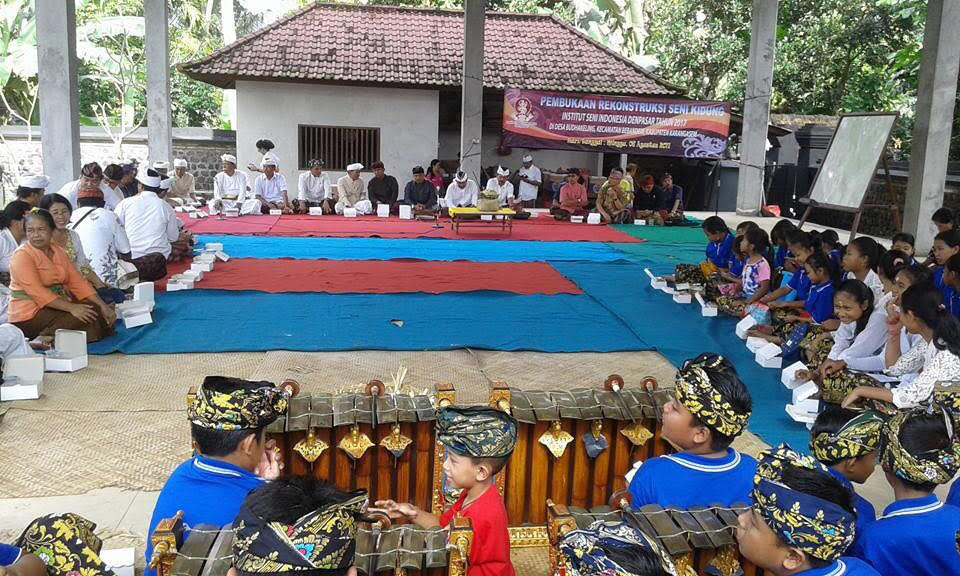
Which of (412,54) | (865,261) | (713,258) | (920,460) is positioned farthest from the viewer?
(412,54)

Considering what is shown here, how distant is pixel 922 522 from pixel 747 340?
3817 mm

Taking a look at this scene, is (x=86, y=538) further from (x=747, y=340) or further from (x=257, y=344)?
(x=747, y=340)

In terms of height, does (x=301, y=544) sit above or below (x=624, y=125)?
below

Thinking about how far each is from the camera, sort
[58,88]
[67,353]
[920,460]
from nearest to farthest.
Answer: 1. [920,460]
2. [67,353]
3. [58,88]

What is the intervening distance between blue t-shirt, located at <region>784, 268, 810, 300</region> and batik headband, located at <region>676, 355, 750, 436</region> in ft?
12.1

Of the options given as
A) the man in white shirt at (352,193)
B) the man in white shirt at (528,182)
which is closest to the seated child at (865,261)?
the man in white shirt at (352,193)

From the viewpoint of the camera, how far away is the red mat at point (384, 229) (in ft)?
35.3

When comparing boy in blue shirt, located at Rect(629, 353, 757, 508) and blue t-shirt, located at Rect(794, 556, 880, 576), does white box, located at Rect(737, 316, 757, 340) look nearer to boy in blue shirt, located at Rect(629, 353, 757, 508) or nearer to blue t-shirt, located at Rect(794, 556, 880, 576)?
boy in blue shirt, located at Rect(629, 353, 757, 508)

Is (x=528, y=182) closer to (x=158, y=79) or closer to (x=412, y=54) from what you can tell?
(x=412, y=54)

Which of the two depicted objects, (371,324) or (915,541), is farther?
(371,324)

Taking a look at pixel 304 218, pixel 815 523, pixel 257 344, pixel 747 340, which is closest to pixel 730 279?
pixel 747 340

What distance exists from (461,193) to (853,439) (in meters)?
10.6

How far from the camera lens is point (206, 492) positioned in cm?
218

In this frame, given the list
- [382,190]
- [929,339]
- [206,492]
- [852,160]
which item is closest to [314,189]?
[382,190]
